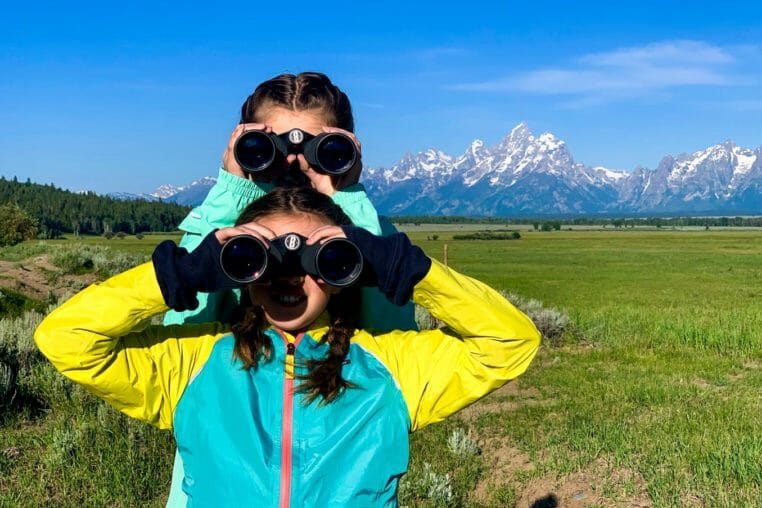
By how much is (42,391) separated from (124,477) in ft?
8.23

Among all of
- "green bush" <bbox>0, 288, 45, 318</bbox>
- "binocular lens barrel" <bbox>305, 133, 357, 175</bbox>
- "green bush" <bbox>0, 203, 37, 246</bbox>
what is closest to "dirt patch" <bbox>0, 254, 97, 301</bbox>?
"green bush" <bbox>0, 288, 45, 318</bbox>

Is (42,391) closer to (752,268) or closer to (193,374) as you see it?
(193,374)

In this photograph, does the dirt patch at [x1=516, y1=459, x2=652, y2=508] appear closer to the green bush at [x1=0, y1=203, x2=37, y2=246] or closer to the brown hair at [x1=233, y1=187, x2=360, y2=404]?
the brown hair at [x1=233, y1=187, x2=360, y2=404]

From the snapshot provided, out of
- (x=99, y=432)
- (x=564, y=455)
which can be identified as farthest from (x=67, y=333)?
(x=564, y=455)

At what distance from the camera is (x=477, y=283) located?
6.68 ft

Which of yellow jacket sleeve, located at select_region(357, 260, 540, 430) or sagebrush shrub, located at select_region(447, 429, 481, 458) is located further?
sagebrush shrub, located at select_region(447, 429, 481, 458)

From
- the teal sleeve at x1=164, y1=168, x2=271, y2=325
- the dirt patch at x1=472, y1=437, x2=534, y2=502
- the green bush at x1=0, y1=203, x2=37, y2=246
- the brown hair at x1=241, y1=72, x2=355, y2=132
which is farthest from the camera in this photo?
the green bush at x1=0, y1=203, x2=37, y2=246

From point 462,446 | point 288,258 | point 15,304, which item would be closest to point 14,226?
point 15,304

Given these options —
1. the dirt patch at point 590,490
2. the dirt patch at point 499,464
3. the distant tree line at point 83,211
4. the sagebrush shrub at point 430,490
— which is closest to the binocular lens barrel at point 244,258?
the sagebrush shrub at point 430,490

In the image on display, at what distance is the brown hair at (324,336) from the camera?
78.3 inches

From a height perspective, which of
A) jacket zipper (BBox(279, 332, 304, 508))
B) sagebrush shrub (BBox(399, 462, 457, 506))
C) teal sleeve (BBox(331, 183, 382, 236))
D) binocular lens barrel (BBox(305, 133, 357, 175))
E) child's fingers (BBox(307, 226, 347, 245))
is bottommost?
sagebrush shrub (BBox(399, 462, 457, 506))

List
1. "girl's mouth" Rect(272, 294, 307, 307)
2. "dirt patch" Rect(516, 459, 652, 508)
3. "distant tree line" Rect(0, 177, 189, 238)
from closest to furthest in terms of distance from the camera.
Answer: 1. "girl's mouth" Rect(272, 294, 307, 307)
2. "dirt patch" Rect(516, 459, 652, 508)
3. "distant tree line" Rect(0, 177, 189, 238)

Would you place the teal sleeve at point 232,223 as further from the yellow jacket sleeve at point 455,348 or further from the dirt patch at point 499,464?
the dirt patch at point 499,464

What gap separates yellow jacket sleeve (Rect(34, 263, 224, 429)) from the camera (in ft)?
6.00
